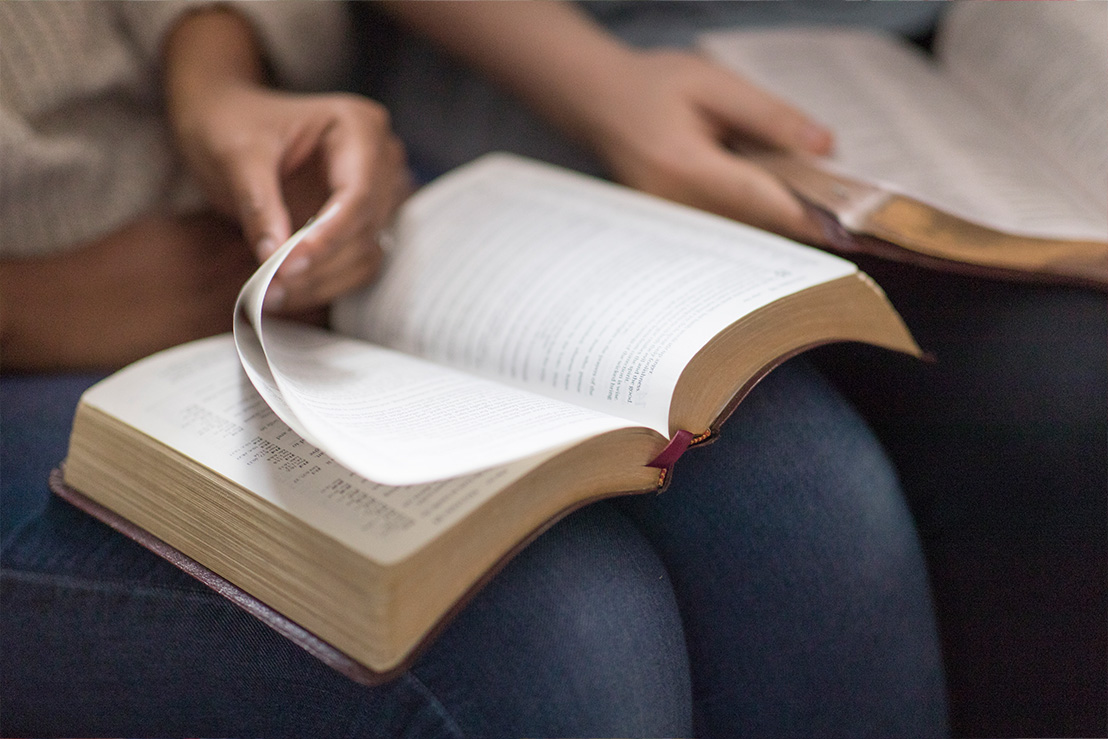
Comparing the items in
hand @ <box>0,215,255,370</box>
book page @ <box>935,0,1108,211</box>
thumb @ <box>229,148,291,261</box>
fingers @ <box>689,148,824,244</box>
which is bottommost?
hand @ <box>0,215,255,370</box>

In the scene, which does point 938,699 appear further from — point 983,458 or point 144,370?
point 144,370

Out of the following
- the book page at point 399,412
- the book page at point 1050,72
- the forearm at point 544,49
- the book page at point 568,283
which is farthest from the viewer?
the forearm at point 544,49

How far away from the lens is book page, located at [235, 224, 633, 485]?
0.30m

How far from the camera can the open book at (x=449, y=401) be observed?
0.31 metres

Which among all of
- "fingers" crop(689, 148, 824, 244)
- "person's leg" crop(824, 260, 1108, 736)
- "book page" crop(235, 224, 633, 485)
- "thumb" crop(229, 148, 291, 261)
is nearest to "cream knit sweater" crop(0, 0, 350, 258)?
"thumb" crop(229, 148, 291, 261)

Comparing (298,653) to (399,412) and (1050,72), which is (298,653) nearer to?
(399,412)

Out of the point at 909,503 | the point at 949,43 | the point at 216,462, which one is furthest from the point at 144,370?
the point at 949,43

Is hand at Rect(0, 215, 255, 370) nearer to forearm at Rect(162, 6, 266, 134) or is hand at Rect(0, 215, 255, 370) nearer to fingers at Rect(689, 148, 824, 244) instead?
forearm at Rect(162, 6, 266, 134)

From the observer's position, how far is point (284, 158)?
1.80ft

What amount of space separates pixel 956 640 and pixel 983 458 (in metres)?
0.14

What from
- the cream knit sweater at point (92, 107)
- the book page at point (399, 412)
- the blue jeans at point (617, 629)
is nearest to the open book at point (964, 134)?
the blue jeans at point (617, 629)

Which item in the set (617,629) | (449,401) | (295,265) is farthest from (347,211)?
(617,629)

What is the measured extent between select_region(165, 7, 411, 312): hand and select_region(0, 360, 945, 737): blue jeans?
19 centimetres

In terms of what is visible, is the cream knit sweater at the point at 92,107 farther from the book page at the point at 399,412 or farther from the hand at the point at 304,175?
the book page at the point at 399,412
